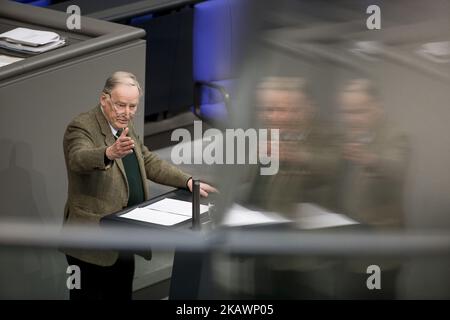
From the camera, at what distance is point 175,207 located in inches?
132

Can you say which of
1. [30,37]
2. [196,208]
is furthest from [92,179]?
[30,37]

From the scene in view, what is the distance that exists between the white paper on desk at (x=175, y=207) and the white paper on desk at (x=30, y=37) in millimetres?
872

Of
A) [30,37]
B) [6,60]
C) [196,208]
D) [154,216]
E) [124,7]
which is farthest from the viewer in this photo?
[124,7]

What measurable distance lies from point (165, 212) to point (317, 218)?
2.84 feet

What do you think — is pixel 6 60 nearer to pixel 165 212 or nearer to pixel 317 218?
pixel 165 212

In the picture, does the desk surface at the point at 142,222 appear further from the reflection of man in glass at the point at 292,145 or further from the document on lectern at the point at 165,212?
the reflection of man in glass at the point at 292,145

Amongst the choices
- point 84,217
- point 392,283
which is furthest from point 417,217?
point 84,217

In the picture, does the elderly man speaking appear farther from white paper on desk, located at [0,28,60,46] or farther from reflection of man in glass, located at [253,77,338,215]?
reflection of man in glass, located at [253,77,338,215]

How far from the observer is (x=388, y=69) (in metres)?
2.55

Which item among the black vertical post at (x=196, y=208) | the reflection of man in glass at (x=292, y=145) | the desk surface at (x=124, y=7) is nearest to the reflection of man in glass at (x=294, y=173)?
the reflection of man in glass at (x=292, y=145)

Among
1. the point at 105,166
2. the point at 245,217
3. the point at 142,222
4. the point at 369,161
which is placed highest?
the point at 369,161

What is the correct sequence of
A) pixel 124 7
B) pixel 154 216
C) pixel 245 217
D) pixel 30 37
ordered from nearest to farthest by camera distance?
1. pixel 245 217
2. pixel 154 216
3. pixel 30 37
4. pixel 124 7
